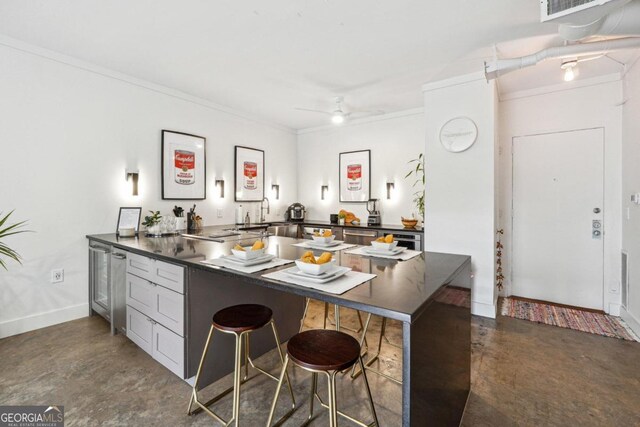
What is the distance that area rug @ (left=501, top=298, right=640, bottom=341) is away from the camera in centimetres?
281

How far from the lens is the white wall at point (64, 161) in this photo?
8.72 ft

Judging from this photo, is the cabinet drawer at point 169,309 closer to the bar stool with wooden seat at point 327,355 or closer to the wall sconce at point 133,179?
the bar stool with wooden seat at point 327,355

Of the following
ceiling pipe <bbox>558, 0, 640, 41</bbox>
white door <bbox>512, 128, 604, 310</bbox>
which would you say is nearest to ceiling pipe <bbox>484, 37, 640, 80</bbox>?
ceiling pipe <bbox>558, 0, 640, 41</bbox>

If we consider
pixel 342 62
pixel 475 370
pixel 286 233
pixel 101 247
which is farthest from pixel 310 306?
pixel 342 62

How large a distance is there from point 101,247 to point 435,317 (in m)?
3.10

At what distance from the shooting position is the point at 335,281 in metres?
1.33

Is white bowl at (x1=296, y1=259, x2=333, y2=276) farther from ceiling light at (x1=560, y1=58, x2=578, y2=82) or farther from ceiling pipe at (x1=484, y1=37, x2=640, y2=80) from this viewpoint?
ceiling light at (x1=560, y1=58, x2=578, y2=82)

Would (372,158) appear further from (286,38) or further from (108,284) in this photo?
(108,284)

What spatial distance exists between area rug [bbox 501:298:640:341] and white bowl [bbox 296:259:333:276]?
2920 mm

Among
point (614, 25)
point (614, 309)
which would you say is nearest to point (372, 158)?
point (614, 25)

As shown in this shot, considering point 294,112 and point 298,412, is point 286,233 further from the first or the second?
point 298,412

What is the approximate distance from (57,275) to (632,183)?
571 cm

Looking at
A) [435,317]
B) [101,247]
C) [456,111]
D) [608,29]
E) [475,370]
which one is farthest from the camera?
[456,111]

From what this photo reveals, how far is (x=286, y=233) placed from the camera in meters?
4.79
